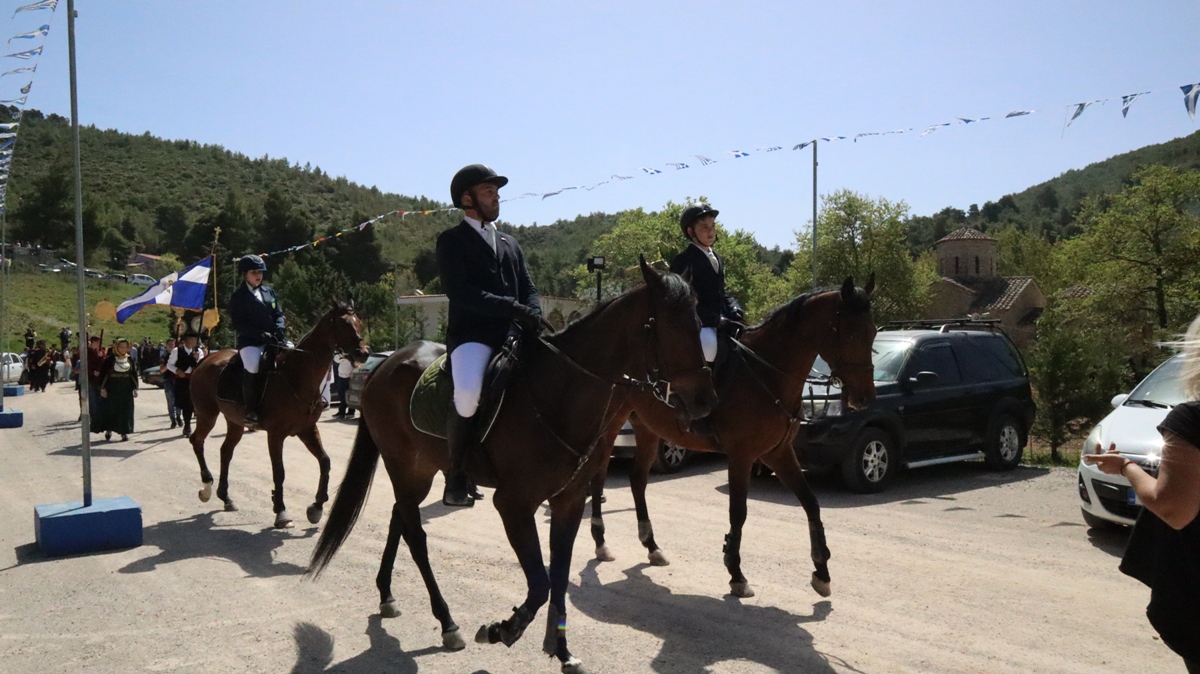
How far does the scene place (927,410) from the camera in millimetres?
11141

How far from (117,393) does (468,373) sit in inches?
653

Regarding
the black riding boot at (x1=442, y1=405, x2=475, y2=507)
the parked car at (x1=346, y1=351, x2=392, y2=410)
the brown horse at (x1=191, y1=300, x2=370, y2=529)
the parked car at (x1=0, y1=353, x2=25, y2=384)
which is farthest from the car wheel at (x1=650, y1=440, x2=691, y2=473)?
the parked car at (x1=0, y1=353, x2=25, y2=384)

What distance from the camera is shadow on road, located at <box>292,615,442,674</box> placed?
489 cm

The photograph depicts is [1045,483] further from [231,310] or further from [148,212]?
[148,212]

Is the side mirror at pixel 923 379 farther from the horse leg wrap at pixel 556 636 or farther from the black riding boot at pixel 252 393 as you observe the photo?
the black riding boot at pixel 252 393

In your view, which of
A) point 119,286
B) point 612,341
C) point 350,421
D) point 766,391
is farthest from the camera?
point 119,286

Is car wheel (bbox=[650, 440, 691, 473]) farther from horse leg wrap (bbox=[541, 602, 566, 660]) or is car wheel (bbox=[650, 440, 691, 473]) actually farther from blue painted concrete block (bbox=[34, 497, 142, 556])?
horse leg wrap (bbox=[541, 602, 566, 660])

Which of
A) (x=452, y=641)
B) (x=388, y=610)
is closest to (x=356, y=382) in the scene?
(x=388, y=610)

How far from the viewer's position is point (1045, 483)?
11422 millimetres

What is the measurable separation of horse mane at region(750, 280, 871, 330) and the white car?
2.83 metres

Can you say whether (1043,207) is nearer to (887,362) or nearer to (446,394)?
(887,362)

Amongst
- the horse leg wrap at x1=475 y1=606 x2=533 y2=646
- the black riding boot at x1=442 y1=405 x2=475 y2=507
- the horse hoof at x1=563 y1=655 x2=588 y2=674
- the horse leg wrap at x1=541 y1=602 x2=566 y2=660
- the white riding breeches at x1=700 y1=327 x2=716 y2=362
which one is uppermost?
the white riding breeches at x1=700 y1=327 x2=716 y2=362

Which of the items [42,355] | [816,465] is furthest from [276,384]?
[42,355]

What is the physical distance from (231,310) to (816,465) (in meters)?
7.64
